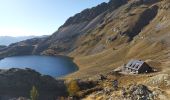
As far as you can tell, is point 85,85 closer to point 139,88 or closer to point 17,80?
point 17,80

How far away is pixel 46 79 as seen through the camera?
121750mm

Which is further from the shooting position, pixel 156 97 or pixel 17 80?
pixel 17 80

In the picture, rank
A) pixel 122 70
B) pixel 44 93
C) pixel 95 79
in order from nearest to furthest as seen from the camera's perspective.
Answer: pixel 44 93 → pixel 95 79 → pixel 122 70

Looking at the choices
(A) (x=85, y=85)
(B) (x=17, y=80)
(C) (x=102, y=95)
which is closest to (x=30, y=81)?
(B) (x=17, y=80)

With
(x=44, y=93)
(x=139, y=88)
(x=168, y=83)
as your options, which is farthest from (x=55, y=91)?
(x=139, y=88)

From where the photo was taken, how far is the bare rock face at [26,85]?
374 feet

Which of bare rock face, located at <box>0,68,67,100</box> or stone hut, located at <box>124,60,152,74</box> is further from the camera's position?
stone hut, located at <box>124,60,152,74</box>

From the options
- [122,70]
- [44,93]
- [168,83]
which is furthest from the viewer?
[122,70]

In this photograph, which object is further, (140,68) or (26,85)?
(140,68)

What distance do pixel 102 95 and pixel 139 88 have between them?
1601 centimetres

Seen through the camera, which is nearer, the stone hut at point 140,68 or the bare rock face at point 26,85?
the bare rock face at point 26,85

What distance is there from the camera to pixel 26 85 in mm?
117375

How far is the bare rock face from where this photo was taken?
374 ft

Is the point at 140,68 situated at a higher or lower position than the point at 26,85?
lower
